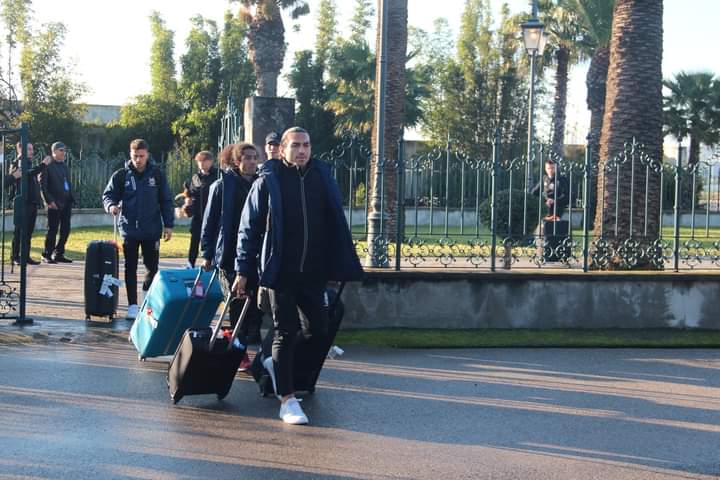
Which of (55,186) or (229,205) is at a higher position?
(55,186)

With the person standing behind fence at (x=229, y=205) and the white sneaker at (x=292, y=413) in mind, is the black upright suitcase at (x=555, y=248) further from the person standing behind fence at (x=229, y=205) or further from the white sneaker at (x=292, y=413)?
the white sneaker at (x=292, y=413)

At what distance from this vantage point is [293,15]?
104 ft

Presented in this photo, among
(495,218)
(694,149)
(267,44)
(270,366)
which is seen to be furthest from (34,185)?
(694,149)

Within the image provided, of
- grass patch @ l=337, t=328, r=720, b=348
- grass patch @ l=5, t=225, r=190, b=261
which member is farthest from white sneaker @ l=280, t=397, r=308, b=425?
grass patch @ l=5, t=225, r=190, b=261

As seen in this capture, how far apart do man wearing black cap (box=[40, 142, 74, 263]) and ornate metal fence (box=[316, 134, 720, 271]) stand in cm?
518

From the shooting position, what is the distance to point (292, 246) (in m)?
6.55

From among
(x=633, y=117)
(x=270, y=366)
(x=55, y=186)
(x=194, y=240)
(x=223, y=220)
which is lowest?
(x=270, y=366)

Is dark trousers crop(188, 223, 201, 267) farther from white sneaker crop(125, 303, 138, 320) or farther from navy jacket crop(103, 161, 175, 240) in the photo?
white sneaker crop(125, 303, 138, 320)

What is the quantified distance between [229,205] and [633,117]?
647 cm

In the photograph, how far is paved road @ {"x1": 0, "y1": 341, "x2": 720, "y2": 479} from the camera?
18.3 feet

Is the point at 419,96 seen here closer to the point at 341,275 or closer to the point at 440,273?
the point at 440,273

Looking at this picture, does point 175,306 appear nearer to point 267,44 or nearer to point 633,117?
point 633,117

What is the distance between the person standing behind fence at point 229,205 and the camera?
784 cm

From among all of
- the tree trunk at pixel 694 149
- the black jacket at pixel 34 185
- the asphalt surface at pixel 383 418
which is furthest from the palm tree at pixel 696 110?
the asphalt surface at pixel 383 418
